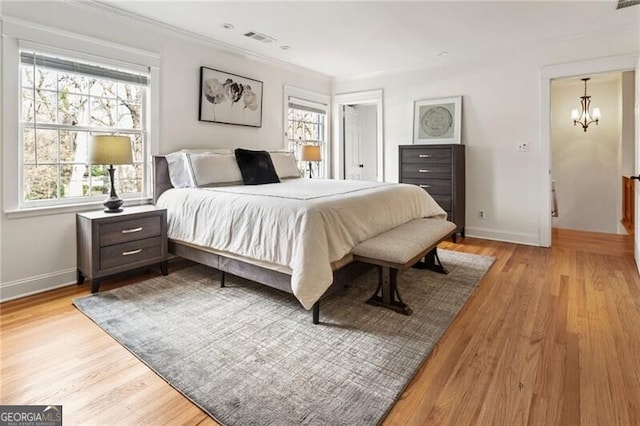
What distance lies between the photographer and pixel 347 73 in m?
5.63

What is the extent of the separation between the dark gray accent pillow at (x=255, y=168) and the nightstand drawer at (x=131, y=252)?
3.59 ft

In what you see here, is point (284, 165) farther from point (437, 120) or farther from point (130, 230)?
point (437, 120)

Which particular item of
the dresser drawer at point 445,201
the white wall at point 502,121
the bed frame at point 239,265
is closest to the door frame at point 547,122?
the white wall at point 502,121

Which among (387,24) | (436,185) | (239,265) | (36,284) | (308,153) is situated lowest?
(36,284)

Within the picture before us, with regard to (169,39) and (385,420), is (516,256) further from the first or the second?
(169,39)

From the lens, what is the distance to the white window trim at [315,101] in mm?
5191

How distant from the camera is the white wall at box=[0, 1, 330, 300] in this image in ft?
9.10

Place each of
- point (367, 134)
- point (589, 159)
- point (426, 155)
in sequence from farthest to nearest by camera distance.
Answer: point (367, 134) < point (589, 159) < point (426, 155)

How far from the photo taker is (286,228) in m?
2.33

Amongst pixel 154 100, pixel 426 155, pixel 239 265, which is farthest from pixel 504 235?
pixel 154 100

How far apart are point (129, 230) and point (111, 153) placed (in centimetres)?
65

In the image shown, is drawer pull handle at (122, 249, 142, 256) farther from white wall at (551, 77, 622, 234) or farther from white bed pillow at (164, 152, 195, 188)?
white wall at (551, 77, 622, 234)

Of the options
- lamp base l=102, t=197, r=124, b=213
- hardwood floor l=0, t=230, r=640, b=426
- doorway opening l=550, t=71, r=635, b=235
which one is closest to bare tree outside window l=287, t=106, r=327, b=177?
lamp base l=102, t=197, r=124, b=213

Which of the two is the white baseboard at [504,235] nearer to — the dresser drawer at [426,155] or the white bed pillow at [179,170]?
the dresser drawer at [426,155]
